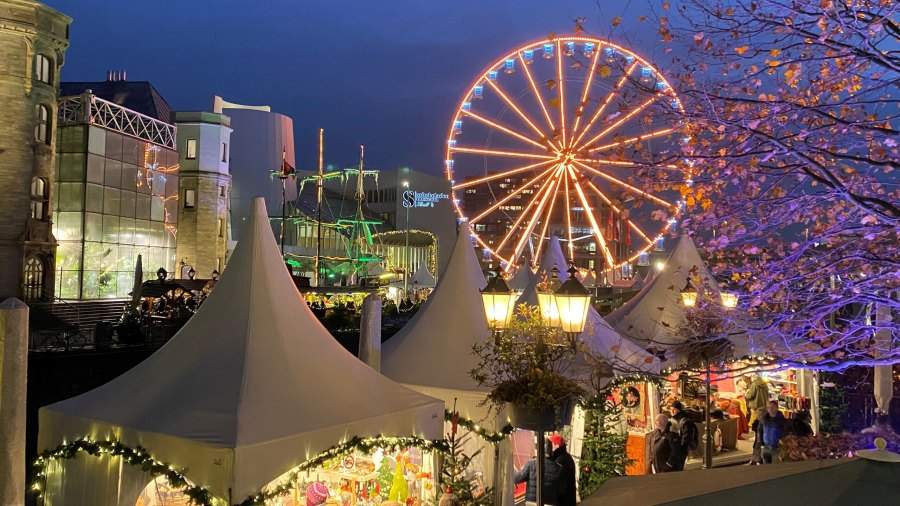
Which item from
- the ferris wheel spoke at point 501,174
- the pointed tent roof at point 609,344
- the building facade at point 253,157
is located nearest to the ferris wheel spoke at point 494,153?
the ferris wheel spoke at point 501,174

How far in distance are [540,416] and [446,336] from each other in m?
3.87

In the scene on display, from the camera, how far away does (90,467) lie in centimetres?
675

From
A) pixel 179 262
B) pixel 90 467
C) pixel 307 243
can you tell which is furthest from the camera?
pixel 307 243

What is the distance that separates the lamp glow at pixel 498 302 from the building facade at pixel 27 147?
72.3 feet

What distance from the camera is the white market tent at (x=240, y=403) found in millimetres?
6098

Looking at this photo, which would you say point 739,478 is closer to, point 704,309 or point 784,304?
point 784,304

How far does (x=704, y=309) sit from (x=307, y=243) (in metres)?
50.5

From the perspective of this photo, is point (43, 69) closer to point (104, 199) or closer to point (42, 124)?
point (42, 124)

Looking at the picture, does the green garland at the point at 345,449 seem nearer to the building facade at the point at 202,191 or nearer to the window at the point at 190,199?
the building facade at the point at 202,191

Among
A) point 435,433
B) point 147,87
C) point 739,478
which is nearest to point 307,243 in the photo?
point 147,87

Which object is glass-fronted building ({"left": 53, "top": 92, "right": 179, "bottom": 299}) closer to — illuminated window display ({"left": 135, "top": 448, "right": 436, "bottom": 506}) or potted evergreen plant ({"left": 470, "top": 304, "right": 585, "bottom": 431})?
illuminated window display ({"left": 135, "top": 448, "right": 436, "bottom": 506})

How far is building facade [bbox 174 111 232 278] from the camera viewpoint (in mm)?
37438

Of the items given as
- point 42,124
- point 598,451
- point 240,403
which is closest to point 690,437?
point 598,451

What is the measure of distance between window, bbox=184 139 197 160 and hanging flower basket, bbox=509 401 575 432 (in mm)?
35441
